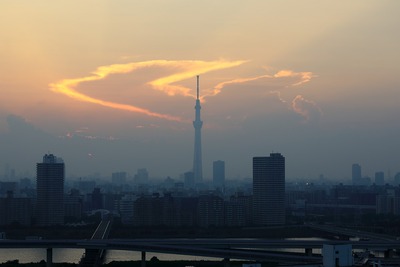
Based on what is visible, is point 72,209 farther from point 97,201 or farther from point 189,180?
point 189,180

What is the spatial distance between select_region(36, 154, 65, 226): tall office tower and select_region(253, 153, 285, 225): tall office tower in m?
8.85

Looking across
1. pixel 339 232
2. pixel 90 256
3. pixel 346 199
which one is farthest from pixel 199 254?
pixel 346 199

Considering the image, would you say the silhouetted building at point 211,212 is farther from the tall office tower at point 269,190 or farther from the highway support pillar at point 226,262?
the highway support pillar at point 226,262

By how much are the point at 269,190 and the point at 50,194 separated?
33.6 ft

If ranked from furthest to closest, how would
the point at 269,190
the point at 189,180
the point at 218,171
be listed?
1. the point at 218,171
2. the point at 189,180
3. the point at 269,190

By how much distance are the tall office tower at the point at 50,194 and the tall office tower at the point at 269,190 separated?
885 centimetres

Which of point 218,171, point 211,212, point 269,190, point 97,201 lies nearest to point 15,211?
point 211,212

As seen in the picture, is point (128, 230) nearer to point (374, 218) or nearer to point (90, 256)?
point (90, 256)

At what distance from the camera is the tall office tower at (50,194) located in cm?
3548

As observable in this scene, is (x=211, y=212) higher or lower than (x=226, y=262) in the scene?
higher

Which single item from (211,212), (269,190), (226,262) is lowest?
(226,262)

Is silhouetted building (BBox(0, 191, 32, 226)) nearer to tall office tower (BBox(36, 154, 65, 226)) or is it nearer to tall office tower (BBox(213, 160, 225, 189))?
tall office tower (BBox(36, 154, 65, 226))

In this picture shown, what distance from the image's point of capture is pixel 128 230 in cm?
3147

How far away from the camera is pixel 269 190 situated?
3834cm
